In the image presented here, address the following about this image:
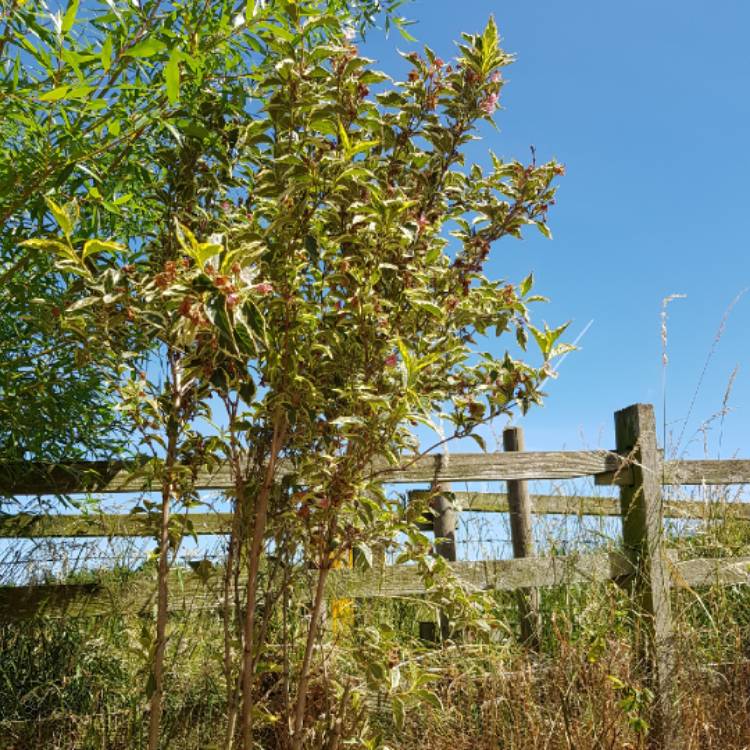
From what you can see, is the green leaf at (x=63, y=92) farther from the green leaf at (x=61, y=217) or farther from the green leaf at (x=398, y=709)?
the green leaf at (x=398, y=709)

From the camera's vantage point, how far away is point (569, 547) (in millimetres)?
4055

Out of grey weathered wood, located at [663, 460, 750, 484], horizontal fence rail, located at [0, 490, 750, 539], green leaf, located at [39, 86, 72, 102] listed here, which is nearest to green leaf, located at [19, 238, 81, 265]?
green leaf, located at [39, 86, 72, 102]

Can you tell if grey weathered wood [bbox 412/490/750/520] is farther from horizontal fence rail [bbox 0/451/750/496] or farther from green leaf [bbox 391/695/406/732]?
green leaf [bbox 391/695/406/732]

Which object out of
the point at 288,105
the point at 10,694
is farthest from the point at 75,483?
the point at 288,105

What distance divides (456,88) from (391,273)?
0.68 metres

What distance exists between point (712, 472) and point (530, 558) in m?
1.43

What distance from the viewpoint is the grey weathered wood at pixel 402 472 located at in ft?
11.5

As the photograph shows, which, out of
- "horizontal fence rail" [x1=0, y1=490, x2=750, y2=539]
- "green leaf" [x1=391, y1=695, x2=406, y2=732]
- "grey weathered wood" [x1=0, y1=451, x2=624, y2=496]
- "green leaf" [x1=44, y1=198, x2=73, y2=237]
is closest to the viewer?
"green leaf" [x1=44, y1=198, x2=73, y2=237]

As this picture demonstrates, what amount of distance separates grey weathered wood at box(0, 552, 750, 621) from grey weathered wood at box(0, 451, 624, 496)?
0.42 meters

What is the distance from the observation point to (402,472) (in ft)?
12.4

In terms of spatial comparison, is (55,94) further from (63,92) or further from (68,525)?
(68,525)

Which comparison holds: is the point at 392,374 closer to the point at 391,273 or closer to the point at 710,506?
the point at 391,273

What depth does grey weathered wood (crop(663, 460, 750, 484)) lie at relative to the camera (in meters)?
4.68

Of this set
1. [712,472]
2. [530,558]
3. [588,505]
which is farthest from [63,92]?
[588,505]
